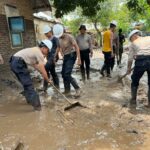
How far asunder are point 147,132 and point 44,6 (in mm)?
11576

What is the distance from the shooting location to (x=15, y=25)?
13578 mm

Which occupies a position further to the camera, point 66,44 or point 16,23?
point 16,23

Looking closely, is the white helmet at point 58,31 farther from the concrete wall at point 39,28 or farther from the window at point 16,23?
the concrete wall at point 39,28

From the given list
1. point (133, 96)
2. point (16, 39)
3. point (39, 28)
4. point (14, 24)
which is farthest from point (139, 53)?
point (39, 28)

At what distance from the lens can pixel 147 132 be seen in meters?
5.44

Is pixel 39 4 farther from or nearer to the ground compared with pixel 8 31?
farther from the ground

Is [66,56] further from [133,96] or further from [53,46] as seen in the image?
[133,96]

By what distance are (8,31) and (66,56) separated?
5.71m

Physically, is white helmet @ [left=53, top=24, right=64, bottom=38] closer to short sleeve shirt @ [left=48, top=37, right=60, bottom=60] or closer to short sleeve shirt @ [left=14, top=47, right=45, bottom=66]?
short sleeve shirt @ [left=48, top=37, right=60, bottom=60]

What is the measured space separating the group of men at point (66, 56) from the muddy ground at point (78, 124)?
1.44ft

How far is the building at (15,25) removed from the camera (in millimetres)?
12922

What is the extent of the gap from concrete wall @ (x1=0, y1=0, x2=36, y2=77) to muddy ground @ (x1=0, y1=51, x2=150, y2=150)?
4.78 metres

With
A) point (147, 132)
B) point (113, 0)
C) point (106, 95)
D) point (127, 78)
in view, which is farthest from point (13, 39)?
point (113, 0)

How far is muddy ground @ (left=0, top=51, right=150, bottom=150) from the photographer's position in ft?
16.4
